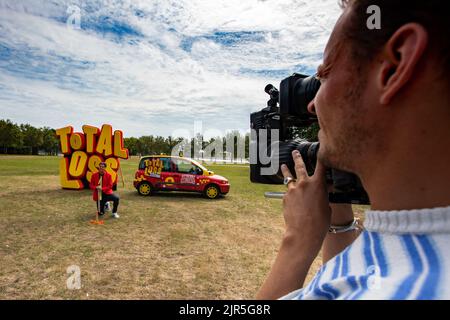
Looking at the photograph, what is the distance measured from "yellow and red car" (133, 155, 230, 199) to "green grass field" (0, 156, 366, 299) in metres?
2.32

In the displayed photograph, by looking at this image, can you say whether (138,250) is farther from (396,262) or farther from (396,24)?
(396,24)

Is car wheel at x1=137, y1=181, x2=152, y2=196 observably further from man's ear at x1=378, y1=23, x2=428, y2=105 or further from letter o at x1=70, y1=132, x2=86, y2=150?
man's ear at x1=378, y1=23, x2=428, y2=105

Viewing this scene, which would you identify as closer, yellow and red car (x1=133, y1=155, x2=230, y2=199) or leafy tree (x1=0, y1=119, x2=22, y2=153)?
yellow and red car (x1=133, y1=155, x2=230, y2=199)

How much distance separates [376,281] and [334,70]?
0.52 m

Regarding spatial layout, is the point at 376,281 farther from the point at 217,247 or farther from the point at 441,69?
the point at 217,247

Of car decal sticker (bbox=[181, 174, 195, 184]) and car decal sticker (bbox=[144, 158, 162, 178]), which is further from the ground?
car decal sticker (bbox=[144, 158, 162, 178])

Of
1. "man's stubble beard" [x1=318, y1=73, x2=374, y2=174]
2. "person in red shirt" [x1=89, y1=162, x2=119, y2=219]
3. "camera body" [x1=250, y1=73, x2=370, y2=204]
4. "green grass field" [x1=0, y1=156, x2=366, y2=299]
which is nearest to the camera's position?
"man's stubble beard" [x1=318, y1=73, x2=374, y2=174]

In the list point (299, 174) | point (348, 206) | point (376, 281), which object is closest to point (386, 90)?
point (376, 281)

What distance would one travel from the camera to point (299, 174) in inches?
44.0

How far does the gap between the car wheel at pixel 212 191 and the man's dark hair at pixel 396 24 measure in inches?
459

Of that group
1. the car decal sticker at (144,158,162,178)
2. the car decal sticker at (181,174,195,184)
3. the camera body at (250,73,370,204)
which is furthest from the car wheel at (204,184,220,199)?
the camera body at (250,73,370,204)

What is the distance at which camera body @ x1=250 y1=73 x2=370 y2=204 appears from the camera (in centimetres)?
109

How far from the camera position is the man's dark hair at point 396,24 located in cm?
61

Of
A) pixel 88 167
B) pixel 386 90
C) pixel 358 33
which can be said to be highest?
pixel 358 33
